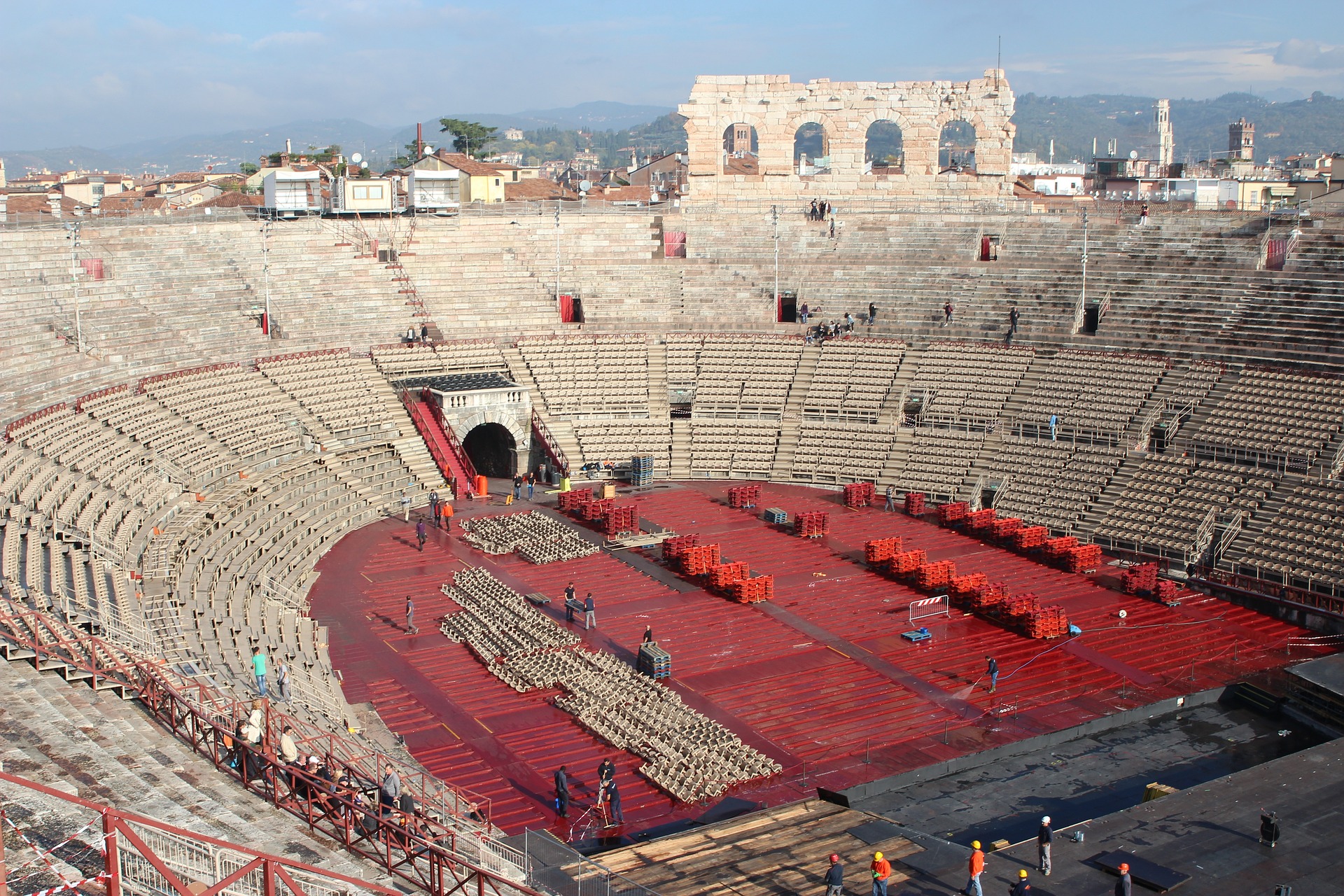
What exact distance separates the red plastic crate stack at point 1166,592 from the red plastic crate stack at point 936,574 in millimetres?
5013

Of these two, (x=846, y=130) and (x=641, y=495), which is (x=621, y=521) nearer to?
(x=641, y=495)

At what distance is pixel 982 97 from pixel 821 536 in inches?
969

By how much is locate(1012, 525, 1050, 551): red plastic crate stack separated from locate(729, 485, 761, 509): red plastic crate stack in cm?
813

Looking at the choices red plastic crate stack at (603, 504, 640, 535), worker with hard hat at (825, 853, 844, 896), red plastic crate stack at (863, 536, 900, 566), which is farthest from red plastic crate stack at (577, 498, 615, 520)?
worker with hard hat at (825, 853, 844, 896)

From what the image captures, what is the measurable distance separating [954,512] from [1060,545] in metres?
3.70

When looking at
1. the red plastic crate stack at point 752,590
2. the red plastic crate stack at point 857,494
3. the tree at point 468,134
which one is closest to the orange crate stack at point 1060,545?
the red plastic crate stack at point 857,494

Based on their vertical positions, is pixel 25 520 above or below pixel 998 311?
below

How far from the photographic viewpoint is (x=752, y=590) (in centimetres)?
3123

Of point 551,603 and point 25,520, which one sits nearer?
point 25,520

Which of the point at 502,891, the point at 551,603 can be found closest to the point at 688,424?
the point at 551,603

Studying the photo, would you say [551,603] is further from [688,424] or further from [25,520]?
[688,424]

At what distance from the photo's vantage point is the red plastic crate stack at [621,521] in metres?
36.6

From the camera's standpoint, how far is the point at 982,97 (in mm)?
52312

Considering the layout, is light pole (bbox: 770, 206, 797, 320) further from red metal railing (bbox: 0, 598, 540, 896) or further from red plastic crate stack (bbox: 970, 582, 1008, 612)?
red metal railing (bbox: 0, 598, 540, 896)
